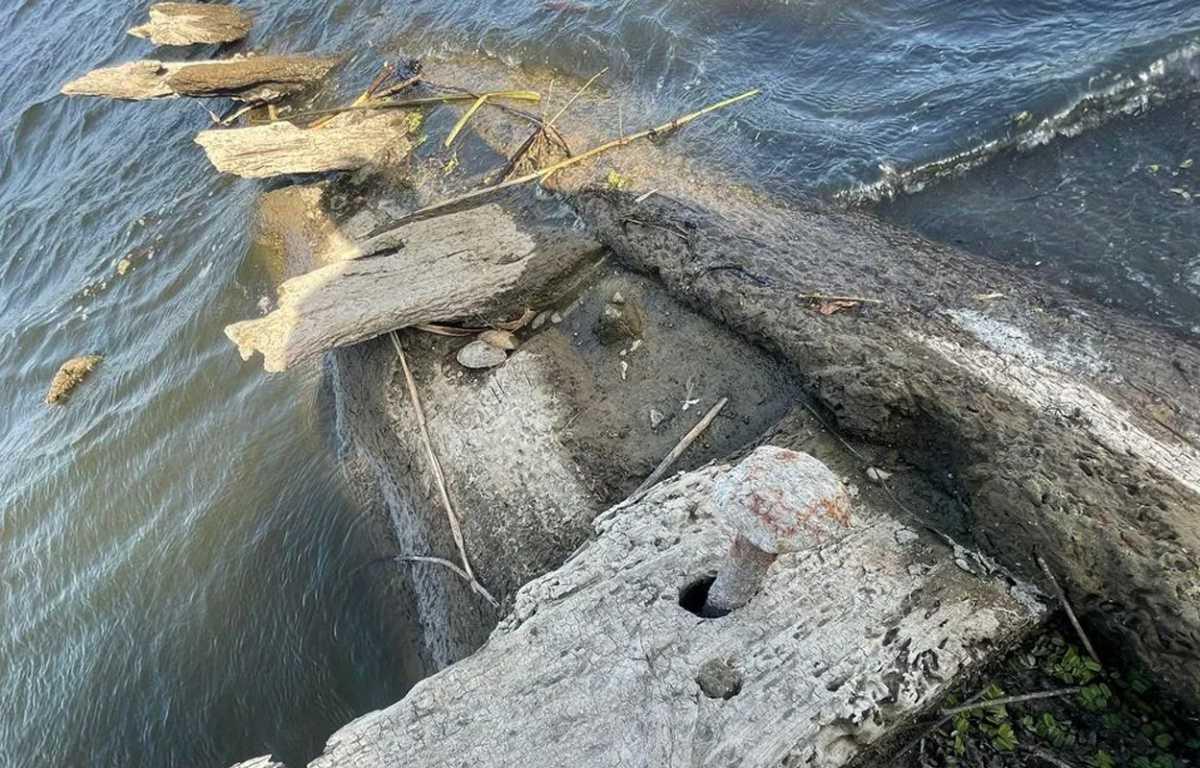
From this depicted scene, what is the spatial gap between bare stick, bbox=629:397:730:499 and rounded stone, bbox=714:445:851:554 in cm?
126

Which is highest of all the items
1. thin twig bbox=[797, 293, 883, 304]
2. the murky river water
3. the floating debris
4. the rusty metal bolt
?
the rusty metal bolt

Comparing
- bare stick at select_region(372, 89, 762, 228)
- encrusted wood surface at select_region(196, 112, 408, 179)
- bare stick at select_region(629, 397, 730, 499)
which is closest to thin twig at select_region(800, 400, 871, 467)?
bare stick at select_region(629, 397, 730, 499)

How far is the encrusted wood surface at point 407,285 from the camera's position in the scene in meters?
4.78

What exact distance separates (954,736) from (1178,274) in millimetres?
3259

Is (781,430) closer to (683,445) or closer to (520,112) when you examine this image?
(683,445)

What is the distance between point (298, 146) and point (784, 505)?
665 cm

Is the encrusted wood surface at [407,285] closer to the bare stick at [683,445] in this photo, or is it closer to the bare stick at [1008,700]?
the bare stick at [683,445]

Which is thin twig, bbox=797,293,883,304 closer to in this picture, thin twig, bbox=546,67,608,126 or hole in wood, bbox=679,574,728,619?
hole in wood, bbox=679,574,728,619

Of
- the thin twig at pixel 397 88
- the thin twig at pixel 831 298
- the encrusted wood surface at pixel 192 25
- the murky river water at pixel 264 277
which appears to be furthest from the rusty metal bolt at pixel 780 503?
the encrusted wood surface at pixel 192 25

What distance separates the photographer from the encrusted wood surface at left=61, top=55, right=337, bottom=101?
29.8ft

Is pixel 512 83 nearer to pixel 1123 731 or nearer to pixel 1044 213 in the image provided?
pixel 1044 213

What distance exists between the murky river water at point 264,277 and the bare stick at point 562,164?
0.37 metres

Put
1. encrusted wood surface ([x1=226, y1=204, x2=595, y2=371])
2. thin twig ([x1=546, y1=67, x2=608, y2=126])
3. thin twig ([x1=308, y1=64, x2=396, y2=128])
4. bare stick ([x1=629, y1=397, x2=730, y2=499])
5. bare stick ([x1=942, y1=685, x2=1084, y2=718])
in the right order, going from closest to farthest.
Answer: bare stick ([x1=942, y1=685, x2=1084, y2=718])
bare stick ([x1=629, y1=397, x2=730, y2=499])
encrusted wood surface ([x1=226, y1=204, x2=595, y2=371])
thin twig ([x1=546, y1=67, x2=608, y2=126])
thin twig ([x1=308, y1=64, x2=396, y2=128])

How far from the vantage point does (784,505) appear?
8.04 feet
